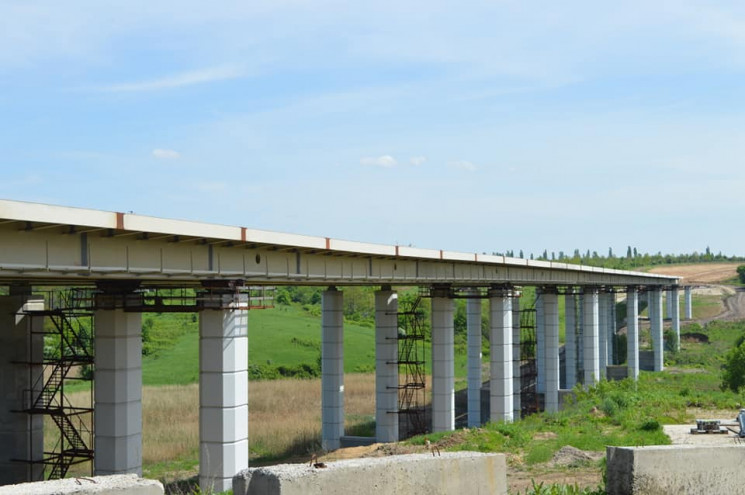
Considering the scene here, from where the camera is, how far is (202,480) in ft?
78.0

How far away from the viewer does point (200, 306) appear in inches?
968

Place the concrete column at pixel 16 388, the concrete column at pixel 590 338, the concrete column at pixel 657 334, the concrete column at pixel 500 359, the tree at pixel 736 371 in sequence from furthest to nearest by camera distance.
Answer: the concrete column at pixel 657 334
the concrete column at pixel 590 338
the tree at pixel 736 371
the concrete column at pixel 500 359
the concrete column at pixel 16 388

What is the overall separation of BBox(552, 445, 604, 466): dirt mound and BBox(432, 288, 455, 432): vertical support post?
1710 cm

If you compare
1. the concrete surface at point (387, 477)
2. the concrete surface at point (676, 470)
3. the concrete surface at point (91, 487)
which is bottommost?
the concrete surface at point (676, 470)

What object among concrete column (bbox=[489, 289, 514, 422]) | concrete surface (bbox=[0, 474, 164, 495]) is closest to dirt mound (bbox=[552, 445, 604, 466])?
concrete surface (bbox=[0, 474, 164, 495])

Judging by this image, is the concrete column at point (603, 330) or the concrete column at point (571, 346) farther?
the concrete column at point (603, 330)

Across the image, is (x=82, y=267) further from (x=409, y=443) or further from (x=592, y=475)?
(x=409, y=443)

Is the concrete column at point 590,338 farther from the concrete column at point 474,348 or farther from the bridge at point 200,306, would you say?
the bridge at point 200,306

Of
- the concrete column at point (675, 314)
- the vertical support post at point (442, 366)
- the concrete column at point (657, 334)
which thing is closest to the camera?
the vertical support post at point (442, 366)

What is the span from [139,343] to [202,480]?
14.5 feet

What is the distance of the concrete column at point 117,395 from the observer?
24.1 meters

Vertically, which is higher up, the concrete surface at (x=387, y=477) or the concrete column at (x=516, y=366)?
the concrete surface at (x=387, y=477)

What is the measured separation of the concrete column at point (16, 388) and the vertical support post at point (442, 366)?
22.1 meters

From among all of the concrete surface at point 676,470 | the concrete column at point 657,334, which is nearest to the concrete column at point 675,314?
the concrete column at point 657,334
